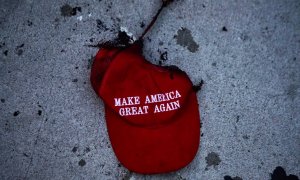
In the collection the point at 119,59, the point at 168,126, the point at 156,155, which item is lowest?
the point at 156,155

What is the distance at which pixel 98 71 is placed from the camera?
1535mm

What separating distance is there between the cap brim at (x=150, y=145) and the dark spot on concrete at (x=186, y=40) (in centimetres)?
37

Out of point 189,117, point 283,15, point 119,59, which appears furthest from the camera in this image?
point 283,15

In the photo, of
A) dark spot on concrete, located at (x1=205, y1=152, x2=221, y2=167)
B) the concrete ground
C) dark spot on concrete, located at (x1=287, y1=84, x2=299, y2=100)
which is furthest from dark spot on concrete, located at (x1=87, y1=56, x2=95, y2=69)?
dark spot on concrete, located at (x1=287, y1=84, x2=299, y2=100)

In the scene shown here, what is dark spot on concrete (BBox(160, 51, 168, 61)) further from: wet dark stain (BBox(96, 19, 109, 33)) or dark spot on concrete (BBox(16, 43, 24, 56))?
dark spot on concrete (BBox(16, 43, 24, 56))

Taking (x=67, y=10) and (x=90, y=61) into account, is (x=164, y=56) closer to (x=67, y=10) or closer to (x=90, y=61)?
(x=90, y=61)

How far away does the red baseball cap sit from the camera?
5.03 feet

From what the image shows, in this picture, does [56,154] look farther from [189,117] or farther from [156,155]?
[189,117]

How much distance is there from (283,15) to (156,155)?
1109 mm

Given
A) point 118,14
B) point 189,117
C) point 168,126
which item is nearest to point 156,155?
point 168,126

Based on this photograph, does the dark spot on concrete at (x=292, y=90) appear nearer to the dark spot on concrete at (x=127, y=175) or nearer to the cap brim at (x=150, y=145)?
the cap brim at (x=150, y=145)

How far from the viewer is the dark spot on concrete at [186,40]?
5.65 feet

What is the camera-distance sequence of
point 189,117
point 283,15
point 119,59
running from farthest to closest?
point 283,15 < point 189,117 < point 119,59

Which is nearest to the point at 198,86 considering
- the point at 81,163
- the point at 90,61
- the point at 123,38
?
the point at 123,38
